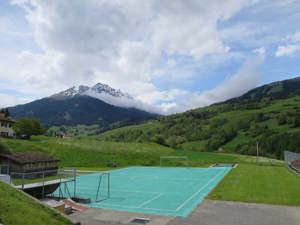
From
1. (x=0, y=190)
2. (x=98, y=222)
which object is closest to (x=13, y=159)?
(x=98, y=222)

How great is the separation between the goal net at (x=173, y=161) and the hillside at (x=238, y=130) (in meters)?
38.8

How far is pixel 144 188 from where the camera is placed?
31938 millimetres

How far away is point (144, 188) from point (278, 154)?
92622 millimetres

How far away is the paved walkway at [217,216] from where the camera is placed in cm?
1798

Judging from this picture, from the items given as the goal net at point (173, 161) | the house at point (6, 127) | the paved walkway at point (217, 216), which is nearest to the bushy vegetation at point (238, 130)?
the goal net at point (173, 161)

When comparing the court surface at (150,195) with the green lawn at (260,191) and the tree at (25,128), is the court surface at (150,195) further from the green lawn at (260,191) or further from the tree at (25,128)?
the tree at (25,128)

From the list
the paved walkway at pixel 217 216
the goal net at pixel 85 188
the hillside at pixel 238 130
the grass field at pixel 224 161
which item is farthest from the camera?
the hillside at pixel 238 130

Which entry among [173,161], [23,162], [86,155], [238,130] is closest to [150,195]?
[23,162]

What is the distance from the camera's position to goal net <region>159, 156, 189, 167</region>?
6153 cm

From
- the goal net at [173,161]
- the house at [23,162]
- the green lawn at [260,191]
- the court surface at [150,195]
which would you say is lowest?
the court surface at [150,195]

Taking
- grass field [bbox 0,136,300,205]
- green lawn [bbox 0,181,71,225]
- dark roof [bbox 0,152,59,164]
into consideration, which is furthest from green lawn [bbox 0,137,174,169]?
green lawn [bbox 0,181,71,225]

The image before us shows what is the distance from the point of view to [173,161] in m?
63.5

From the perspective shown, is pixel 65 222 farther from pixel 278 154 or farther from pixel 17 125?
pixel 278 154

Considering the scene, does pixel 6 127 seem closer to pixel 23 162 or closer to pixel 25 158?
pixel 25 158
